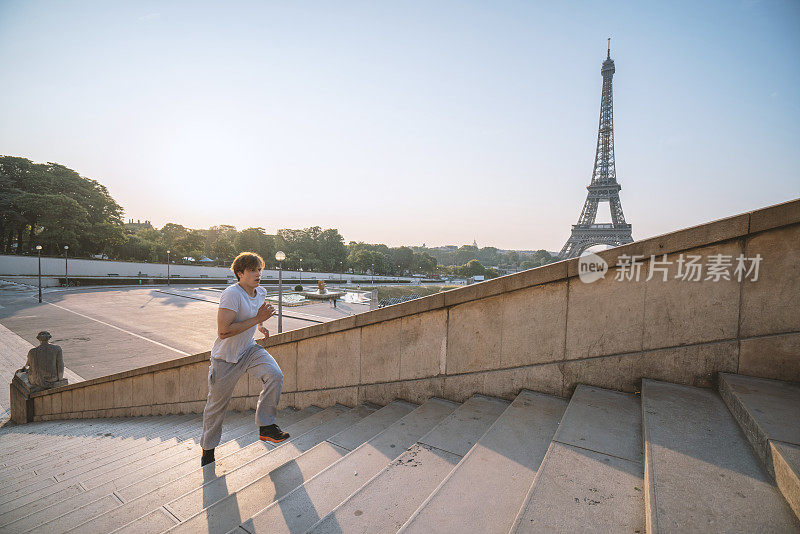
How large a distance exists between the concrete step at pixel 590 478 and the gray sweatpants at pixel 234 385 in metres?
2.09

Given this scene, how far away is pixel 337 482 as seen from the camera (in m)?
2.29

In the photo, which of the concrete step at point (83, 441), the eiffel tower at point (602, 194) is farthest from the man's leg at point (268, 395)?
the eiffel tower at point (602, 194)

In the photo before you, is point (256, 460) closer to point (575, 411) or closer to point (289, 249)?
point (575, 411)

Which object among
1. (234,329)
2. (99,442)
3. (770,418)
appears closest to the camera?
(770,418)

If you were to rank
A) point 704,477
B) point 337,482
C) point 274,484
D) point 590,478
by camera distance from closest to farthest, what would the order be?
point 704,477, point 590,478, point 337,482, point 274,484

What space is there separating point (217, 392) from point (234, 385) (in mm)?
192

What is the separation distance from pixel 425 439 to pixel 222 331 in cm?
182

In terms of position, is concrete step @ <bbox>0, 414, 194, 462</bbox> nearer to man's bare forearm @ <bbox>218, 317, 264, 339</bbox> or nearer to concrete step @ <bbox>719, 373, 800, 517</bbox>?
man's bare forearm @ <bbox>218, 317, 264, 339</bbox>

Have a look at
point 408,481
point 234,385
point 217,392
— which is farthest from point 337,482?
point 217,392

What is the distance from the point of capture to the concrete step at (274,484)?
208 centimetres

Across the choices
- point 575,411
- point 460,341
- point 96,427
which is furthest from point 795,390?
point 96,427

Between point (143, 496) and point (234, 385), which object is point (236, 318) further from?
point (143, 496)

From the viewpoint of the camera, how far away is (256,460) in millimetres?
2971

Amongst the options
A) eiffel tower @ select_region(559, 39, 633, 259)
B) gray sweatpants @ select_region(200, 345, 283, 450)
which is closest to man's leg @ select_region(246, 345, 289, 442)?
gray sweatpants @ select_region(200, 345, 283, 450)
